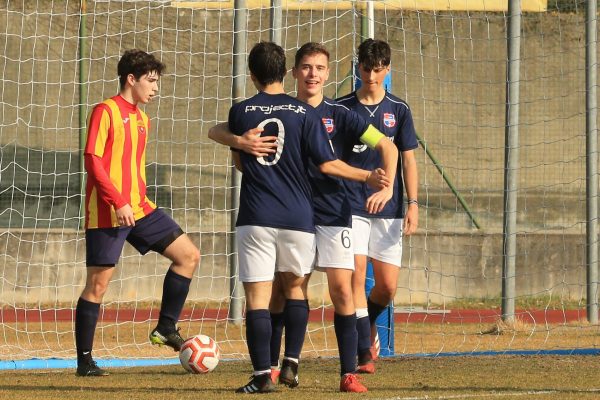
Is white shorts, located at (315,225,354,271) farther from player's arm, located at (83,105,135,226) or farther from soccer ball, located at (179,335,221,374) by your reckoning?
player's arm, located at (83,105,135,226)

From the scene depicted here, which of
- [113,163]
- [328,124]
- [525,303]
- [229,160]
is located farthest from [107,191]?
[525,303]

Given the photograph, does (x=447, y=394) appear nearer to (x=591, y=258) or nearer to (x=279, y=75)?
(x=279, y=75)

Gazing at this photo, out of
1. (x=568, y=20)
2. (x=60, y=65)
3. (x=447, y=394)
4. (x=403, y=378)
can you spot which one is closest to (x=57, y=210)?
(x=60, y=65)

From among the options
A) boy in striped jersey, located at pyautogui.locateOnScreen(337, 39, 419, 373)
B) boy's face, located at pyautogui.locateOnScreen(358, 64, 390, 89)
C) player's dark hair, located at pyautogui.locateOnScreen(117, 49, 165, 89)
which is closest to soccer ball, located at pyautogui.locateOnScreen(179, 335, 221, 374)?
boy in striped jersey, located at pyautogui.locateOnScreen(337, 39, 419, 373)

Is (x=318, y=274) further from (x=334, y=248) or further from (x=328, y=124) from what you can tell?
(x=334, y=248)

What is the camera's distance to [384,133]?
8.59 meters

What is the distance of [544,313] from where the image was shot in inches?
617

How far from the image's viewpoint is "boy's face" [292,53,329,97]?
294 inches

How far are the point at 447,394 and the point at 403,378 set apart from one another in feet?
3.40

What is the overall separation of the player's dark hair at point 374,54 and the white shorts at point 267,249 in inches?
75.4

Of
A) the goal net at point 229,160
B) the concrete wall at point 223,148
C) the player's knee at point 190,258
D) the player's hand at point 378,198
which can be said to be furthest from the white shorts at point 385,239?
the concrete wall at point 223,148

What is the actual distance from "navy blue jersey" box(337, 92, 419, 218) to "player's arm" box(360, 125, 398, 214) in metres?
1.28

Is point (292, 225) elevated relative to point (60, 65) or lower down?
lower down

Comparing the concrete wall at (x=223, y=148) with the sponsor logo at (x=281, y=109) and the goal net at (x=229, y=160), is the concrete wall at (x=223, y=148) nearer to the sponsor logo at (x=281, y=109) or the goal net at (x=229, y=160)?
the goal net at (x=229, y=160)
